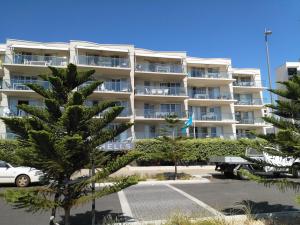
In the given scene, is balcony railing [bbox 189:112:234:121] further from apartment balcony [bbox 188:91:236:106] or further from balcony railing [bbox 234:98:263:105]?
balcony railing [bbox 234:98:263:105]

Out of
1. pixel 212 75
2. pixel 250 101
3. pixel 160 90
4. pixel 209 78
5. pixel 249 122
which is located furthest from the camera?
pixel 250 101

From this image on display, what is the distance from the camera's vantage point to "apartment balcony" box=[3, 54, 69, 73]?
111ft

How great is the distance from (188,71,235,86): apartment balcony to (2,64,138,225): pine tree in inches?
1364

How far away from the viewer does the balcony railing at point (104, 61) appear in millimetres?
35634

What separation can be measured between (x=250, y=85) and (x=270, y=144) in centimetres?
4126

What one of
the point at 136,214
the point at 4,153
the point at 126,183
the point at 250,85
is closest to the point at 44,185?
the point at 4,153

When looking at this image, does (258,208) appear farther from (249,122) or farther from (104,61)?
(249,122)

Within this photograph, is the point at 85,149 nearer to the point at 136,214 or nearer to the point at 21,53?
the point at 136,214

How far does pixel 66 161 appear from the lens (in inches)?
249

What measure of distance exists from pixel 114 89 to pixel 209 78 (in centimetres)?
1304

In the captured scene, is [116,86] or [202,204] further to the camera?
[116,86]

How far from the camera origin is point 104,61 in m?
36.3

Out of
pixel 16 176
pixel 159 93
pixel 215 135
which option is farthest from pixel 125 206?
pixel 215 135

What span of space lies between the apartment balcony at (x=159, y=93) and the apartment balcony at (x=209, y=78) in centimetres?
352
